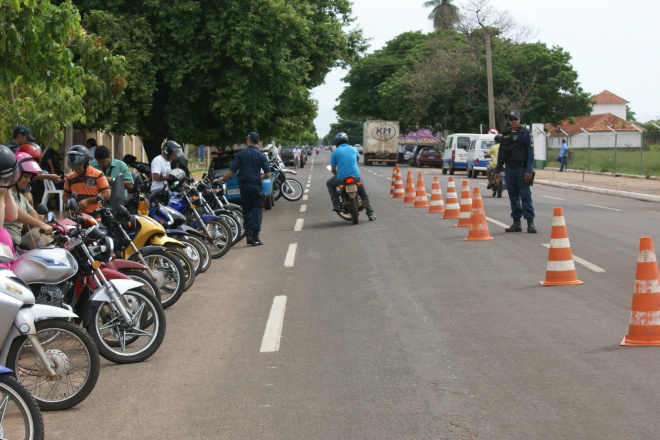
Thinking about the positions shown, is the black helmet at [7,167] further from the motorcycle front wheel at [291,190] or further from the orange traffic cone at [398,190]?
the orange traffic cone at [398,190]

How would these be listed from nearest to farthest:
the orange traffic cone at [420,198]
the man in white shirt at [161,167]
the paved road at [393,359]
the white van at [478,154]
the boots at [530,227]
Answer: the paved road at [393,359], the man in white shirt at [161,167], the boots at [530,227], the orange traffic cone at [420,198], the white van at [478,154]

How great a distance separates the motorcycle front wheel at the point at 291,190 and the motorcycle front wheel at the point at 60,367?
1832 cm

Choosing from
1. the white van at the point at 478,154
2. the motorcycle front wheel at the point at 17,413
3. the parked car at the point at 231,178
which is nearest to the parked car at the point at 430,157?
the white van at the point at 478,154

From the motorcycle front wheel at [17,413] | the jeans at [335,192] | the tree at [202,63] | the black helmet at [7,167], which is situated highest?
the tree at [202,63]

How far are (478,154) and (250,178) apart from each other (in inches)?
914

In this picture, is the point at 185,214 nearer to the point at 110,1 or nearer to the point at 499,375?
the point at 499,375

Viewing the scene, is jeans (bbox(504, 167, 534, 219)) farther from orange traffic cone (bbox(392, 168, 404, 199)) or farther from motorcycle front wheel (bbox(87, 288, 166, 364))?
orange traffic cone (bbox(392, 168, 404, 199))

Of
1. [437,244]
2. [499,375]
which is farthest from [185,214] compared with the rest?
[499,375]

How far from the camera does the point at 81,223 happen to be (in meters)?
6.92

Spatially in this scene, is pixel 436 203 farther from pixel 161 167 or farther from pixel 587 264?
pixel 587 264

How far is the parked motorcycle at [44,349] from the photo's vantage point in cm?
508

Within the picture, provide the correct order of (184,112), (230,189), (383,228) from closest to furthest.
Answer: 1. (383,228)
2. (230,189)
3. (184,112)

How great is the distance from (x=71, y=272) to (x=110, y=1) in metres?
16.4

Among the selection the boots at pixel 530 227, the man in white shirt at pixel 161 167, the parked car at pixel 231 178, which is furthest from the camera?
the parked car at pixel 231 178
